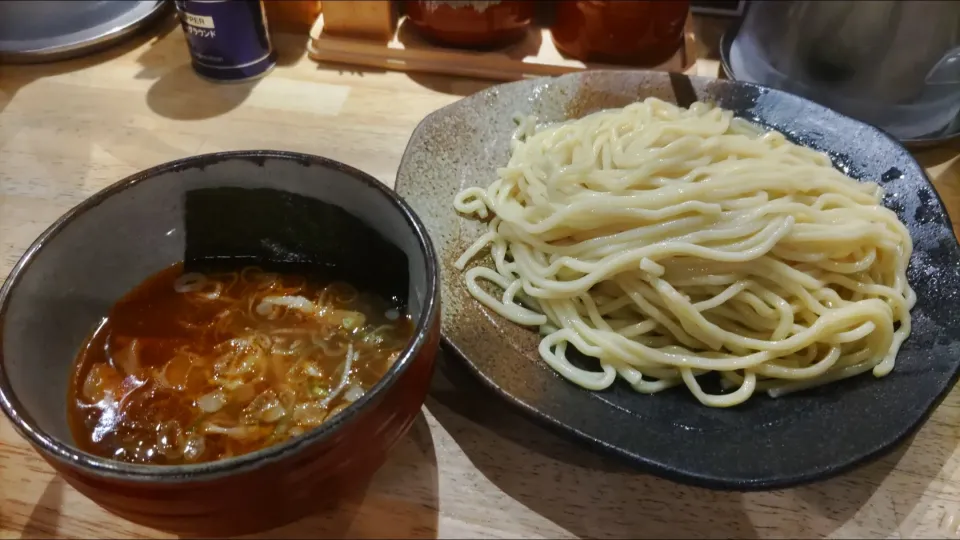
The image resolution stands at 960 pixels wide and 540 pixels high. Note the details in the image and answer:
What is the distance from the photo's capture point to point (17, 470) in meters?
0.96

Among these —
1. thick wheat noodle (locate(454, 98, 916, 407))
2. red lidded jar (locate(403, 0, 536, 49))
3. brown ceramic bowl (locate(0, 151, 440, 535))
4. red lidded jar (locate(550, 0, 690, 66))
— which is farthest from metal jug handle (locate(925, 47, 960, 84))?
brown ceramic bowl (locate(0, 151, 440, 535))

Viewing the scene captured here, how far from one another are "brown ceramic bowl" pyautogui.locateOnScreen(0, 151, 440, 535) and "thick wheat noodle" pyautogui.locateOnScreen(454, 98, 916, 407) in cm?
29

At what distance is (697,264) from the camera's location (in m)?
1.20

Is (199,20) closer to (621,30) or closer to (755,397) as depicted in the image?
(621,30)

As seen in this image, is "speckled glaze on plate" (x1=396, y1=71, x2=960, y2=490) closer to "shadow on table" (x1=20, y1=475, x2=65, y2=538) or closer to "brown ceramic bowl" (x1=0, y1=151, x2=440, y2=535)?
"brown ceramic bowl" (x1=0, y1=151, x2=440, y2=535)

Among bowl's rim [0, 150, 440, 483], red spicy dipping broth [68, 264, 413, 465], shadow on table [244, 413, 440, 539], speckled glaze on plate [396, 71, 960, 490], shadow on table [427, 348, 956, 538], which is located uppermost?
bowl's rim [0, 150, 440, 483]

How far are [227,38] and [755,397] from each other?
4.73ft

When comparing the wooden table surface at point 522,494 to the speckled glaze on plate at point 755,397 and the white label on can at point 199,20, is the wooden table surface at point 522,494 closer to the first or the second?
the speckled glaze on plate at point 755,397

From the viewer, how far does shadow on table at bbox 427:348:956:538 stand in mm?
933

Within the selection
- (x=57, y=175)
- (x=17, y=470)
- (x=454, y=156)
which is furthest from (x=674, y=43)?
(x=17, y=470)

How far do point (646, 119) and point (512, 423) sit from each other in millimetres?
735

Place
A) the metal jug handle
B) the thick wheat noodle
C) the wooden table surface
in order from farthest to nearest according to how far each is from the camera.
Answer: the metal jug handle, the thick wheat noodle, the wooden table surface

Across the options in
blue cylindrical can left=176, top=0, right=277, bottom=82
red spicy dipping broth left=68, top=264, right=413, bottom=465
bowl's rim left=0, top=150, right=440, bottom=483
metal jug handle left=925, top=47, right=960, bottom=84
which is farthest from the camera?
blue cylindrical can left=176, top=0, right=277, bottom=82

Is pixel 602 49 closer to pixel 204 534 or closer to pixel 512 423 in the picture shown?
pixel 512 423
